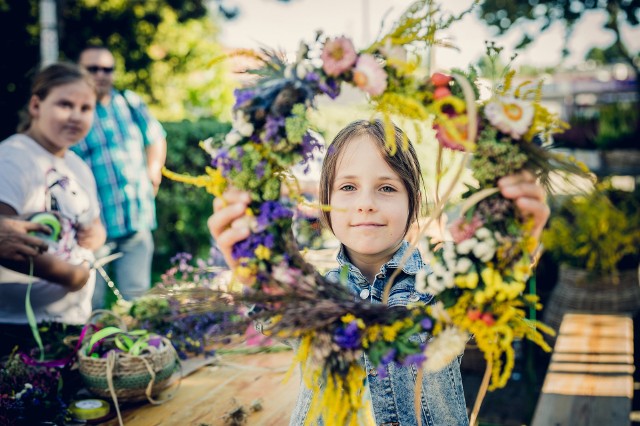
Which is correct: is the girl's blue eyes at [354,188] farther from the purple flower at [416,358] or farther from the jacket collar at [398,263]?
the purple flower at [416,358]

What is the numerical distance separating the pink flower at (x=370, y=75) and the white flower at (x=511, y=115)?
0.25 m

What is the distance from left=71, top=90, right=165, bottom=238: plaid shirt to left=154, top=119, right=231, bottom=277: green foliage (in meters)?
2.73

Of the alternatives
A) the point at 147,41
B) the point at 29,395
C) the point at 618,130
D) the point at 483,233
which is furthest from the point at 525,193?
the point at 147,41

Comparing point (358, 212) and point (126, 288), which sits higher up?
point (358, 212)

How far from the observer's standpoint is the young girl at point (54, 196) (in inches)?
104

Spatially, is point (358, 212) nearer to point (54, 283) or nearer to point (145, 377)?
point (145, 377)

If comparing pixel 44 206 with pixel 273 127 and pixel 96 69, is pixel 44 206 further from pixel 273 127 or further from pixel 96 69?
pixel 96 69

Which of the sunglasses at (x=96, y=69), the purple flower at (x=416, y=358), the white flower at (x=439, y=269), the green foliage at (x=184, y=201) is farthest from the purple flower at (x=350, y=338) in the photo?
the green foliage at (x=184, y=201)

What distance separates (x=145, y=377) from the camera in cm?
230

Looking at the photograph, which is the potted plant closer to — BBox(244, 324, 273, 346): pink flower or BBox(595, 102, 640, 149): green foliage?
BBox(595, 102, 640, 149): green foliage

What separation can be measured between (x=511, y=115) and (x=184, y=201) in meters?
6.37

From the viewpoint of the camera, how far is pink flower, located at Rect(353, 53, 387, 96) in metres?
1.42

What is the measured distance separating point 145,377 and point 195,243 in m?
5.60

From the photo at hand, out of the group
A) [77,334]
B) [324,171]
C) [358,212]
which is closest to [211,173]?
[358,212]
